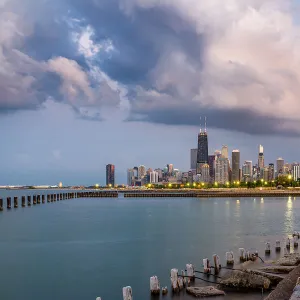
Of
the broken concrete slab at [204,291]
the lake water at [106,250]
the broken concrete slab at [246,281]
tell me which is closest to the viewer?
the broken concrete slab at [204,291]

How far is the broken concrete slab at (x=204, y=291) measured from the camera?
21094mm

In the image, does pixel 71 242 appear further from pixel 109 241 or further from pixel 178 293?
pixel 178 293

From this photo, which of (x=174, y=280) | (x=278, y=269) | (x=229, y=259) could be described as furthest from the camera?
(x=229, y=259)

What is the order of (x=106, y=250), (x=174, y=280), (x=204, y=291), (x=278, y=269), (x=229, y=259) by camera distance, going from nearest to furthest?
(x=204, y=291), (x=174, y=280), (x=278, y=269), (x=229, y=259), (x=106, y=250)

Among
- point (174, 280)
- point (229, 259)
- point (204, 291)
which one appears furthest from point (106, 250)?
point (204, 291)

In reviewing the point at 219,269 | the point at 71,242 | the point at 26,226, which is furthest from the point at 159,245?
the point at 26,226

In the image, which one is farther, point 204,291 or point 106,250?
point 106,250

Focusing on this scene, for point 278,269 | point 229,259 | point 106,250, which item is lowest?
point 106,250

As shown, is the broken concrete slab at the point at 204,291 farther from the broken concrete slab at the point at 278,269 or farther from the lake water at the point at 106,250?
the broken concrete slab at the point at 278,269

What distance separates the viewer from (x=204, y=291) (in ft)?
70.4

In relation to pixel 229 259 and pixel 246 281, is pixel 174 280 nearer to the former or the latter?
pixel 246 281

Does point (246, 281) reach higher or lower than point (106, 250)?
higher

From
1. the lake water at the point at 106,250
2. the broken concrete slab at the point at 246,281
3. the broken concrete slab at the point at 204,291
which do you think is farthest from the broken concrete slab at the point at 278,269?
the lake water at the point at 106,250

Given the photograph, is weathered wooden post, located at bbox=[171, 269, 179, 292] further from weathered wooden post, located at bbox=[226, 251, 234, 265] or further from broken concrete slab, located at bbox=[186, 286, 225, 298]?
weathered wooden post, located at bbox=[226, 251, 234, 265]
